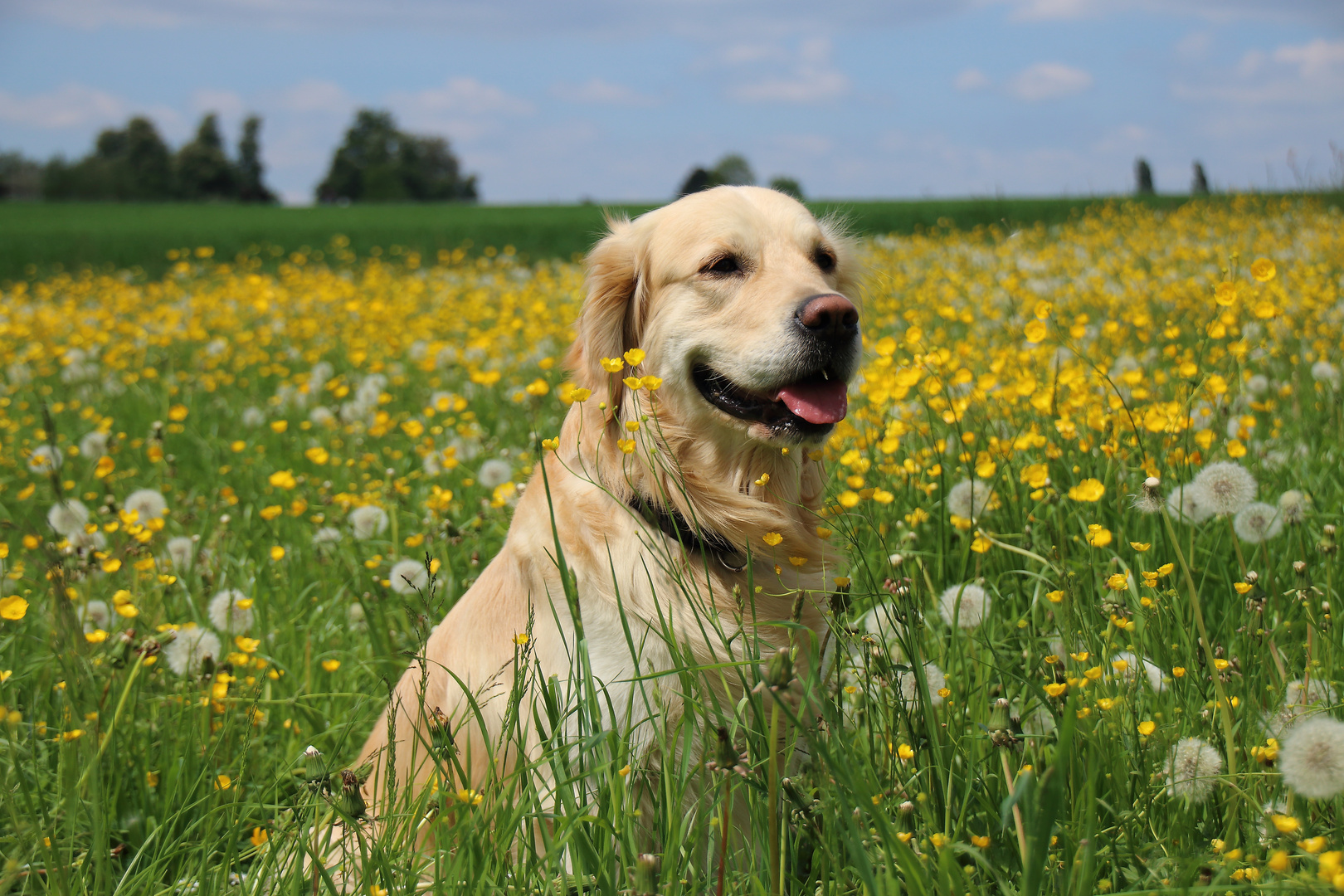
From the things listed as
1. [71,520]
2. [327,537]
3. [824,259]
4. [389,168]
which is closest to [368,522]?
[327,537]

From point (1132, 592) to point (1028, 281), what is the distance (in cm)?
515

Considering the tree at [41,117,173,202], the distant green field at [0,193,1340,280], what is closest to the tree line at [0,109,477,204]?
the tree at [41,117,173,202]

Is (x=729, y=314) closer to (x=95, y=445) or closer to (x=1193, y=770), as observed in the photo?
(x=1193, y=770)

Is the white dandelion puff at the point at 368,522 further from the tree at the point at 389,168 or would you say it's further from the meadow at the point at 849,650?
the tree at the point at 389,168

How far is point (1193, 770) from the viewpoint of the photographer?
1601 millimetres

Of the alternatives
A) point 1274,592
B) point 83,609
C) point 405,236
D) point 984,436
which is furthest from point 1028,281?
point 405,236

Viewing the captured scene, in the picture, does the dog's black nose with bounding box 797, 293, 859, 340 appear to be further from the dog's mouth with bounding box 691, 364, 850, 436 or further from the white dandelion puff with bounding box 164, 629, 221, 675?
the white dandelion puff with bounding box 164, 629, 221, 675

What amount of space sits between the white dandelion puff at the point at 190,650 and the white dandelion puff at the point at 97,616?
27cm

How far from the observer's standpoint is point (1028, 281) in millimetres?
6656

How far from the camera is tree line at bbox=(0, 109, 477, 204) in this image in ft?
290

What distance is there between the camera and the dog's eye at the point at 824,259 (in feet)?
9.18

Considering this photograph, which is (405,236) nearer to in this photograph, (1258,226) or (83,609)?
(1258,226)

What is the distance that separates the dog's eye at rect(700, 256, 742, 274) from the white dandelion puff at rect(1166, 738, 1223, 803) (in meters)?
1.66

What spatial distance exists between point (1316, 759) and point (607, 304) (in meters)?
2.09
